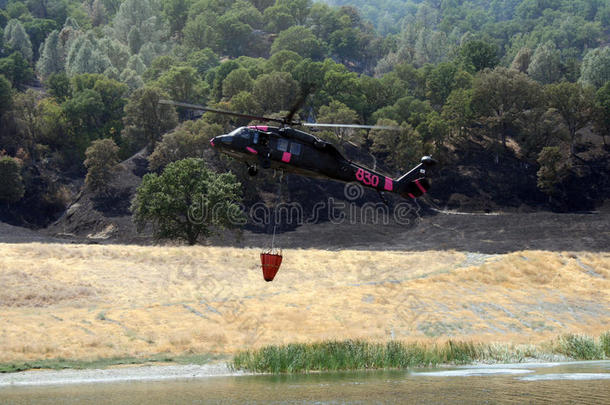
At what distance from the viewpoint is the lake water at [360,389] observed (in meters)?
40.9

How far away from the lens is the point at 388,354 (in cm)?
5166

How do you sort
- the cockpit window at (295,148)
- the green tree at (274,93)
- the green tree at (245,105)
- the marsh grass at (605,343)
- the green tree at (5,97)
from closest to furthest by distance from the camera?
the cockpit window at (295,148) < the marsh grass at (605,343) < the green tree at (245,105) < the green tree at (274,93) < the green tree at (5,97)

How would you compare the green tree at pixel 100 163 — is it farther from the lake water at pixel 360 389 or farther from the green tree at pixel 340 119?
the lake water at pixel 360 389

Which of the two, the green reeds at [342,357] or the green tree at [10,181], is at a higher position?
the green tree at [10,181]

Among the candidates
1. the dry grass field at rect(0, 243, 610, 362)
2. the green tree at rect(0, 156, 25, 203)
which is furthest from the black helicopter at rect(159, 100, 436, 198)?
the green tree at rect(0, 156, 25, 203)

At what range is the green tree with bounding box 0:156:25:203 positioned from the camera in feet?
482

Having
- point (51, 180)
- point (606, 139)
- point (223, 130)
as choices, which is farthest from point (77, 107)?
point (606, 139)

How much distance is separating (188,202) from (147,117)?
76.7 m

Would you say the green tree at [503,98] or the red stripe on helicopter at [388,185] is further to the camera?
the green tree at [503,98]

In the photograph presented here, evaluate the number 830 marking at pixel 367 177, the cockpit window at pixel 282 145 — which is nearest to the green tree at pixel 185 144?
the number 830 marking at pixel 367 177

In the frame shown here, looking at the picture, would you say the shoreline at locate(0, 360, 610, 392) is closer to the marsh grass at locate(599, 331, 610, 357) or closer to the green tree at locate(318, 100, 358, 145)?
the marsh grass at locate(599, 331, 610, 357)

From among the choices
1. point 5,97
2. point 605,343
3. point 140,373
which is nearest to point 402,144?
point 5,97

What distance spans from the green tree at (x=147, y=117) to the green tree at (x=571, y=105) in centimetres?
8694

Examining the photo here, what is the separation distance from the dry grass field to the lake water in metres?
9.49
